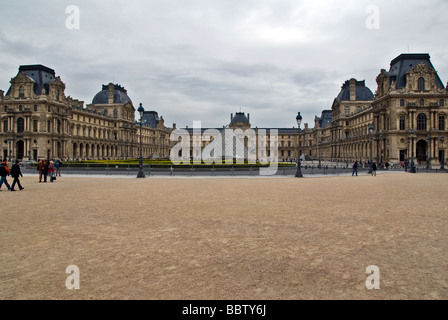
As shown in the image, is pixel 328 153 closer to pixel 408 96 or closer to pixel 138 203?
pixel 408 96

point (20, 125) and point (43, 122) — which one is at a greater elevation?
point (43, 122)

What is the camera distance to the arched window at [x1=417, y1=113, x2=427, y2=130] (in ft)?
181

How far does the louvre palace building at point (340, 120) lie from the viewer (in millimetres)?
54969

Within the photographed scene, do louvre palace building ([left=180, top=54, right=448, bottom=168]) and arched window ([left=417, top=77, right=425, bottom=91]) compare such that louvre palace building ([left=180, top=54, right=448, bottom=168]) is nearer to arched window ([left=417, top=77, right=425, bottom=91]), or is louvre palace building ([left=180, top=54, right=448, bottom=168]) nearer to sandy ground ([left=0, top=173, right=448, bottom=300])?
arched window ([left=417, top=77, right=425, bottom=91])

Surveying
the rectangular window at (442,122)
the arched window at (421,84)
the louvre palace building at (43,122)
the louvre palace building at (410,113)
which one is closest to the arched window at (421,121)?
the louvre palace building at (410,113)

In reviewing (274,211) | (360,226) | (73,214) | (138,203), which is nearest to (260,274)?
(360,226)

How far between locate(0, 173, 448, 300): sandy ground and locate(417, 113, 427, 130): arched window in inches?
2089

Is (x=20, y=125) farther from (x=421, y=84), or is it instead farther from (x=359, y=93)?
(x=359, y=93)

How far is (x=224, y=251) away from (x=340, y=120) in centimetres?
8842

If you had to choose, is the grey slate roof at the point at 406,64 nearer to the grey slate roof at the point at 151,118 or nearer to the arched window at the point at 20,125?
the arched window at the point at 20,125

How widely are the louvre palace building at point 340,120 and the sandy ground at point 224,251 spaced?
1230 inches

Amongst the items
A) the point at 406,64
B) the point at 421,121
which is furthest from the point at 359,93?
the point at 421,121

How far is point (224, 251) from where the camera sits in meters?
6.53

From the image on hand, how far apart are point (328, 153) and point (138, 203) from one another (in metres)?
96.7
